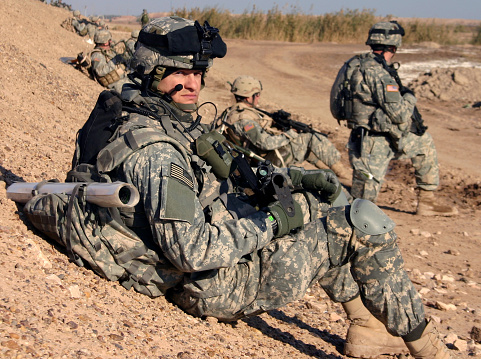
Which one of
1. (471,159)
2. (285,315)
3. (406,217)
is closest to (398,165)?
(471,159)

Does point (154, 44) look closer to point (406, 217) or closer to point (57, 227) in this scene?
point (57, 227)

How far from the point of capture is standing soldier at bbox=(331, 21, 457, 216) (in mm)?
6180

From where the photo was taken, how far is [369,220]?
2834 mm

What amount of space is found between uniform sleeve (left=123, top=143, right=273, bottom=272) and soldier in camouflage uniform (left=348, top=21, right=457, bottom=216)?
12.9 feet

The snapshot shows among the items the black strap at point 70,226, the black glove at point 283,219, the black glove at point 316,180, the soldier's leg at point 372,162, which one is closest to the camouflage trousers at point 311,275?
the black glove at point 283,219

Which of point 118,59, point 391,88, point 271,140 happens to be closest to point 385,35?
point 391,88

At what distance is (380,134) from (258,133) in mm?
1429

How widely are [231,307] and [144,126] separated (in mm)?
1023

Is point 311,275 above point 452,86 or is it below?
below

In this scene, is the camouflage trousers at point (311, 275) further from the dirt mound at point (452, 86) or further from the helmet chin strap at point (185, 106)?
the dirt mound at point (452, 86)

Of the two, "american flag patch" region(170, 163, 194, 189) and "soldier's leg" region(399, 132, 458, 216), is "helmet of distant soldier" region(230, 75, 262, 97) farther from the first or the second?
"american flag patch" region(170, 163, 194, 189)

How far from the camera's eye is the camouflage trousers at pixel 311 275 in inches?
112

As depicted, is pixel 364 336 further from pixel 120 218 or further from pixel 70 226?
pixel 70 226


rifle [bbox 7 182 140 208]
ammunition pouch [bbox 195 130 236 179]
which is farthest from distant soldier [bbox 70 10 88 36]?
ammunition pouch [bbox 195 130 236 179]
